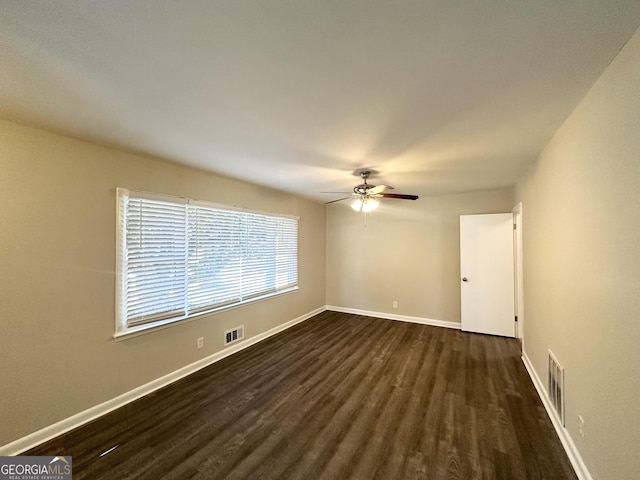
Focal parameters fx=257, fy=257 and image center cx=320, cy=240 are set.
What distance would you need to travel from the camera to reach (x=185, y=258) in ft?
10.0

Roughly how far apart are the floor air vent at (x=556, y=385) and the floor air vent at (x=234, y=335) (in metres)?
3.55

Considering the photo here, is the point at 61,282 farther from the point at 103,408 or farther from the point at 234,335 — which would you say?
the point at 234,335

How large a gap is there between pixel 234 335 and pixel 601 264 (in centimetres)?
382

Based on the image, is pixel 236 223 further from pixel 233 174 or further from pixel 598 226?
pixel 598 226

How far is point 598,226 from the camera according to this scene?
1.50 metres

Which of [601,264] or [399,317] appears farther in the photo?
[399,317]

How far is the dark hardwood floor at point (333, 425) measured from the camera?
1.78m

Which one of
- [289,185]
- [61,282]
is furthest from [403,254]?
[61,282]

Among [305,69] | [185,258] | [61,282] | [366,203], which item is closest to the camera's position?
[305,69]

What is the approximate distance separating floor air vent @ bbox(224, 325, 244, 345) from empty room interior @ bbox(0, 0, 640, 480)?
36mm

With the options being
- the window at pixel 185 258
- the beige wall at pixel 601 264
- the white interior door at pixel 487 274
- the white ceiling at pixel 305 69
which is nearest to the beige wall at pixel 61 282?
the window at pixel 185 258

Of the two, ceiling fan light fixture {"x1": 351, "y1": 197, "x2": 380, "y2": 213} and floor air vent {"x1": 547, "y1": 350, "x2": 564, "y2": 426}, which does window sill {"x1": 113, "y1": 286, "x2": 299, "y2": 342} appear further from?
floor air vent {"x1": 547, "y1": 350, "x2": 564, "y2": 426}

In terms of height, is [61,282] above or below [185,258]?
below

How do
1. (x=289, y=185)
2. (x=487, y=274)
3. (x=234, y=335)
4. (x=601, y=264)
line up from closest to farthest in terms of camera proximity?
(x=601, y=264), (x=234, y=335), (x=289, y=185), (x=487, y=274)
